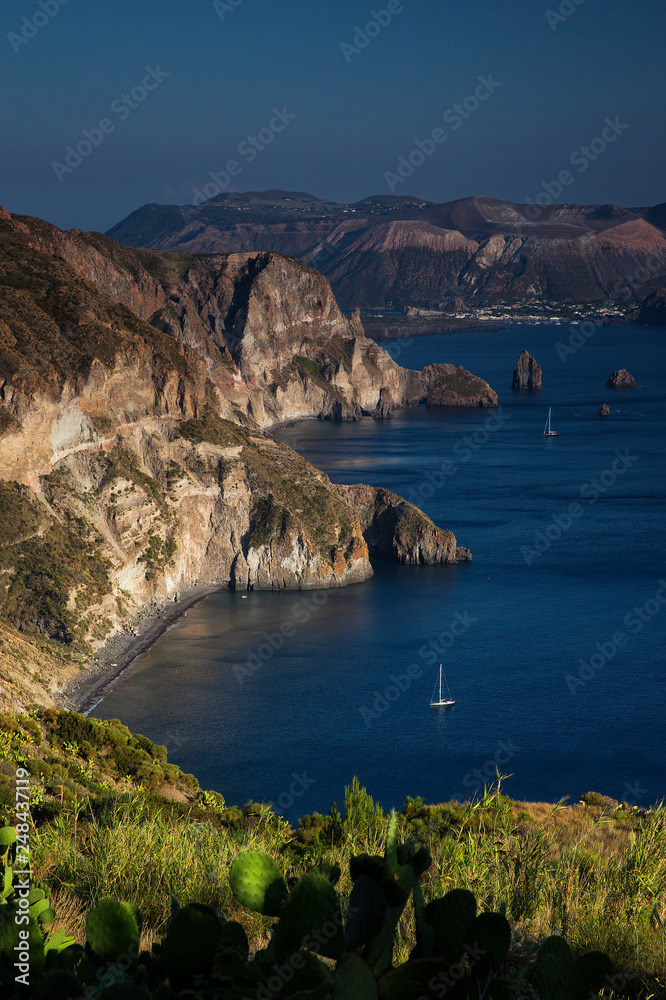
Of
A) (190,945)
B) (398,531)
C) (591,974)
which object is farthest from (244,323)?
(591,974)

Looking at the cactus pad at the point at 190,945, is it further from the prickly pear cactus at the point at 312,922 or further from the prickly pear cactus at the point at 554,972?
the prickly pear cactus at the point at 554,972

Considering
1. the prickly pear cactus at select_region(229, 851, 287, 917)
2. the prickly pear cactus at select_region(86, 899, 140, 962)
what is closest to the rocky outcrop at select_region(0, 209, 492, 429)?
the prickly pear cactus at select_region(229, 851, 287, 917)

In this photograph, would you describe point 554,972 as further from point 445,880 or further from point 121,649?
point 121,649

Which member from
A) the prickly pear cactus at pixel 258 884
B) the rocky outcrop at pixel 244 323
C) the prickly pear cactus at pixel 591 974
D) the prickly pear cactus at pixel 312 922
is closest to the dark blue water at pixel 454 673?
the prickly pear cactus at pixel 258 884

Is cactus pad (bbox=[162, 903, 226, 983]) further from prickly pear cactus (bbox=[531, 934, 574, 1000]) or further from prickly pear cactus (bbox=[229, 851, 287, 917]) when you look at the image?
prickly pear cactus (bbox=[531, 934, 574, 1000])

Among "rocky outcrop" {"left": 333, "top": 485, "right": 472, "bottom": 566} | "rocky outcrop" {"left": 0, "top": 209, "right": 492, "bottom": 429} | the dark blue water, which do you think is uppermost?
"rocky outcrop" {"left": 0, "top": 209, "right": 492, "bottom": 429}

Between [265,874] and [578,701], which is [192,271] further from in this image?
[265,874]
